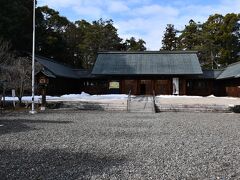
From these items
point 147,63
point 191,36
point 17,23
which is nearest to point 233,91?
point 147,63

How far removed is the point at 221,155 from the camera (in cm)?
804

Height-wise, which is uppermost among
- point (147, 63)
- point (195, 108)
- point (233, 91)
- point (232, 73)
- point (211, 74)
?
point (147, 63)

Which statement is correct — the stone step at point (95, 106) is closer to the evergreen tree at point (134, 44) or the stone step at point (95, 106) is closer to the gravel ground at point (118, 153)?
the gravel ground at point (118, 153)

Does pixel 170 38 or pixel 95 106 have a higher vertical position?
pixel 170 38

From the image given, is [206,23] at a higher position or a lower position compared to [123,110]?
higher

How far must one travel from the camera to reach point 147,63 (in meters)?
40.1

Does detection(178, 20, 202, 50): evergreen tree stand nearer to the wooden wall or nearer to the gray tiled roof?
the gray tiled roof

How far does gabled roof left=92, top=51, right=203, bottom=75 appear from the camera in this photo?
124 ft

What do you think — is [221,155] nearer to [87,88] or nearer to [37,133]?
[37,133]

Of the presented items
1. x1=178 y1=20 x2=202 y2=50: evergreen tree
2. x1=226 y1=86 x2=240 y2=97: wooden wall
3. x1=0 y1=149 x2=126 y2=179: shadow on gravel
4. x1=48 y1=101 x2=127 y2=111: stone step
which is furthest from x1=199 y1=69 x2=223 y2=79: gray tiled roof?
x1=0 y1=149 x2=126 y2=179: shadow on gravel

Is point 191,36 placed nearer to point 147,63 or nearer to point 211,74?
point 211,74

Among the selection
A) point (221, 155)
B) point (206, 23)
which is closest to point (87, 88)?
point (206, 23)

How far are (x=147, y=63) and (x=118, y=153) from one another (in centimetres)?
3224

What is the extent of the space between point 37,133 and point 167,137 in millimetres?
4426
